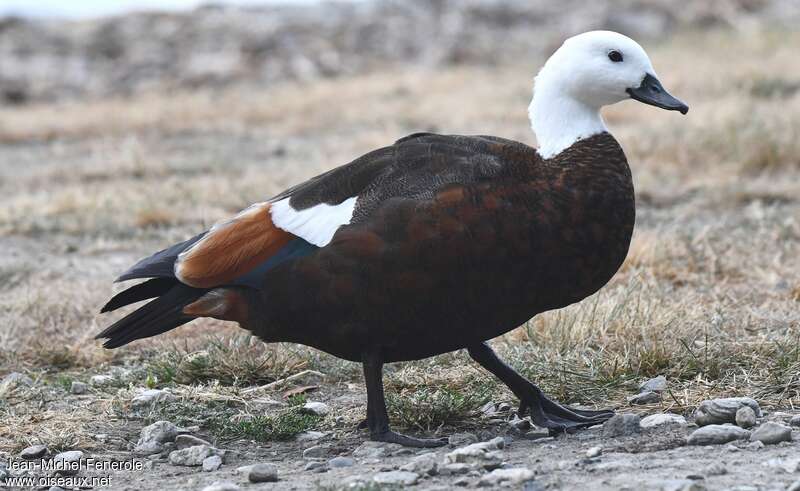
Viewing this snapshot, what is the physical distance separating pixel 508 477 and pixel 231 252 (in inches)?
59.3

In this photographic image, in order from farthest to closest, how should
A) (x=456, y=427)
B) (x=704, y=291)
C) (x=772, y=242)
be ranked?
(x=772, y=242) < (x=704, y=291) < (x=456, y=427)

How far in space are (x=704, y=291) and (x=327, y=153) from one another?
6.46 metres

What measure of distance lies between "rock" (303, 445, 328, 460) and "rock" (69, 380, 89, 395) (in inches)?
57.7

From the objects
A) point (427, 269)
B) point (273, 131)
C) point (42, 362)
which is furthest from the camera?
point (273, 131)

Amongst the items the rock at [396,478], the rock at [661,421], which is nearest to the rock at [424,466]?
the rock at [396,478]

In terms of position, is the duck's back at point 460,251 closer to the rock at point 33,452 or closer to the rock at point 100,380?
the rock at point 33,452

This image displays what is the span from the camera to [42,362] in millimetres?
6172

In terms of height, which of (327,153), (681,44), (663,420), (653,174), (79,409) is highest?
(681,44)

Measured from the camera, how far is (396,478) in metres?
4.00

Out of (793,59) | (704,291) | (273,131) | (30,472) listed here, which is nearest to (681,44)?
(793,59)

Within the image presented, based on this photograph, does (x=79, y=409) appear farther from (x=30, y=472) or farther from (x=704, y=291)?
(x=704, y=291)

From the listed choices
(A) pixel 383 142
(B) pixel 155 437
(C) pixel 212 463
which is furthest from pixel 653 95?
(A) pixel 383 142

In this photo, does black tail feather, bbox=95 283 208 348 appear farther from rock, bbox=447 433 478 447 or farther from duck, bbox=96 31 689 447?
rock, bbox=447 433 478 447

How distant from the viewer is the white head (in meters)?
4.73
